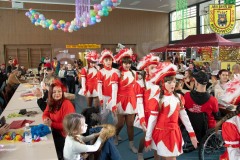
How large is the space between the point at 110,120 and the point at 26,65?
1192 cm

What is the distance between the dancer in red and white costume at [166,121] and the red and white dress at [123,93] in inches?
55.2

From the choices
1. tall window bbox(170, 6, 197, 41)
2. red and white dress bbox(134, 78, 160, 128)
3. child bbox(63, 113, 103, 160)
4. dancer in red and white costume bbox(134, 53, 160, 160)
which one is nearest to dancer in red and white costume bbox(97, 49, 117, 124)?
dancer in red and white costume bbox(134, 53, 160, 160)

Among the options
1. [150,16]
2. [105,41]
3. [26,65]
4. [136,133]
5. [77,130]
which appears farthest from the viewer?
[150,16]

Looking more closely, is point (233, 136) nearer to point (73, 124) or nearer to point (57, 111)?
point (73, 124)

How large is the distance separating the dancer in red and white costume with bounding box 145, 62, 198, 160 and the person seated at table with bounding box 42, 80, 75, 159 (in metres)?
1.02

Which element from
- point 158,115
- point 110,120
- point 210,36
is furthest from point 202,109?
point 210,36

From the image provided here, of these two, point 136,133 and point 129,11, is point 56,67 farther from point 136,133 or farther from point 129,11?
point 129,11

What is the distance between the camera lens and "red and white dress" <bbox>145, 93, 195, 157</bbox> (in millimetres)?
2371

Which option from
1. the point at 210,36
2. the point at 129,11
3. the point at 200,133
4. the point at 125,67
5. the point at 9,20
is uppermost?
the point at 129,11

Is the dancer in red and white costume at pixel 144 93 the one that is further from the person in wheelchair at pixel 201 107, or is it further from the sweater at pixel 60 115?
the sweater at pixel 60 115

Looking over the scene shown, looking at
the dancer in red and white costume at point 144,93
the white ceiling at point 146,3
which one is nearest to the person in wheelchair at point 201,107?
the dancer in red and white costume at point 144,93

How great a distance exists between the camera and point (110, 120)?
209 inches

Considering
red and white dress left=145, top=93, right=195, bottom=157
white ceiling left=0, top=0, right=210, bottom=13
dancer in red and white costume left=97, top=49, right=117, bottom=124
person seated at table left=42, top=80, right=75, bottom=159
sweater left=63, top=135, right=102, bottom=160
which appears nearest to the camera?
sweater left=63, top=135, right=102, bottom=160

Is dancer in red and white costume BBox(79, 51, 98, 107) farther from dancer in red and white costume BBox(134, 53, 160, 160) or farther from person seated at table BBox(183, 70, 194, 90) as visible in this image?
dancer in red and white costume BBox(134, 53, 160, 160)
